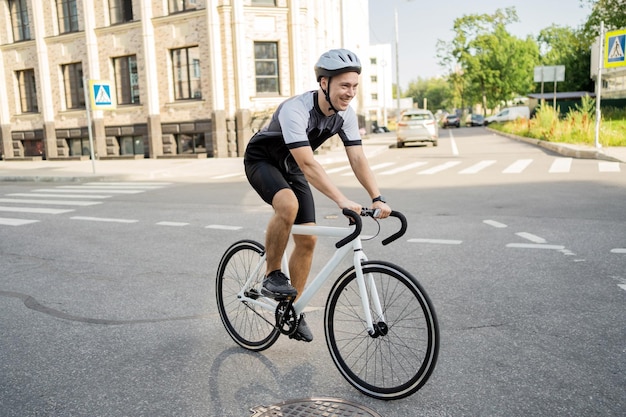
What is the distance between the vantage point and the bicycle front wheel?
3027 millimetres

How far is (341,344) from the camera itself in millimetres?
3410

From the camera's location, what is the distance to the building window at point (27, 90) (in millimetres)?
31539

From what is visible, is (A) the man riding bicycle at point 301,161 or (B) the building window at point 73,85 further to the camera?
(B) the building window at point 73,85

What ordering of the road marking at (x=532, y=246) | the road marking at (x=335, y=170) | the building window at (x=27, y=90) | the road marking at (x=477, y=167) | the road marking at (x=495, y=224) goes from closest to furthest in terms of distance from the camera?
1. the road marking at (x=532, y=246)
2. the road marking at (x=495, y=224)
3. the road marking at (x=477, y=167)
4. the road marking at (x=335, y=170)
5. the building window at (x=27, y=90)

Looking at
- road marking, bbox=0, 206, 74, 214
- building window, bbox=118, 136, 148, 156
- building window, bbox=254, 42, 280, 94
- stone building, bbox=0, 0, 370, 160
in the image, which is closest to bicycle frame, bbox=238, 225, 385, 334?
road marking, bbox=0, 206, 74, 214

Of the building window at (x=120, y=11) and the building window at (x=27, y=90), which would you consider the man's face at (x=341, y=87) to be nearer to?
the building window at (x=120, y=11)

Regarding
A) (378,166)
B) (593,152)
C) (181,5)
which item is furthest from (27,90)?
(593,152)

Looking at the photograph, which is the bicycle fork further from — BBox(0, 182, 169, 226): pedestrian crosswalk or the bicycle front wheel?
BBox(0, 182, 169, 226): pedestrian crosswalk

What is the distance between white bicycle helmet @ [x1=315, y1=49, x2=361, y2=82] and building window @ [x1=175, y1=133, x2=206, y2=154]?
24071 millimetres

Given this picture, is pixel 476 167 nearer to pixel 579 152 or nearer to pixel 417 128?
pixel 579 152

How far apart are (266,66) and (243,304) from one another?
23041mm

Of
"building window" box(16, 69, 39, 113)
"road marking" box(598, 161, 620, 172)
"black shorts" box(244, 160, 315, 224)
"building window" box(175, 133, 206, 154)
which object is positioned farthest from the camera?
"building window" box(16, 69, 39, 113)

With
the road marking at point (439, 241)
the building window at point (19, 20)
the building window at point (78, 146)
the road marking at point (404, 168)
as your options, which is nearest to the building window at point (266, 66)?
the road marking at point (404, 168)

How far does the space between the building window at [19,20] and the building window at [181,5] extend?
1018 centimetres
